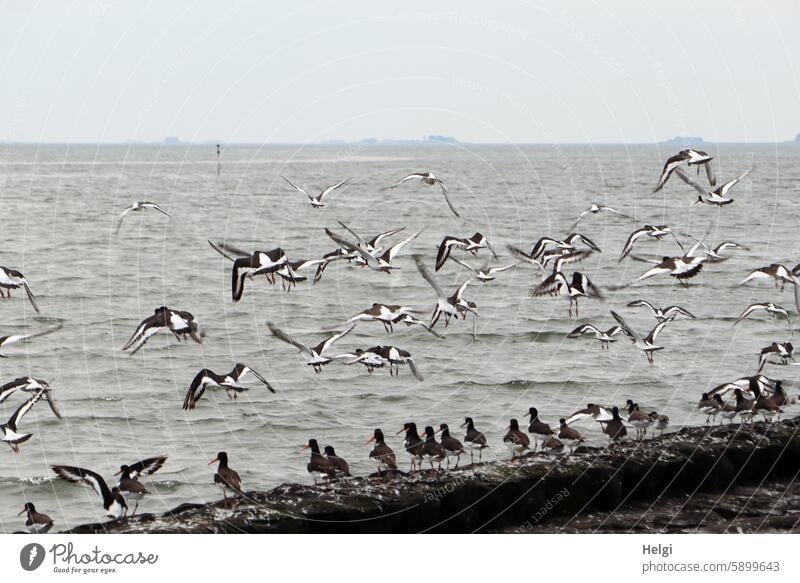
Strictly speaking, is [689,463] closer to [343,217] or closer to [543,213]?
[343,217]

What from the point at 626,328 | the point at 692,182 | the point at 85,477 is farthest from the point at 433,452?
the point at 692,182

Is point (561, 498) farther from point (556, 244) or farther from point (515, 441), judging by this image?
point (556, 244)

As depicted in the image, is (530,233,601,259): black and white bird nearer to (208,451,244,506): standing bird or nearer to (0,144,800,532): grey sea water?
(0,144,800,532): grey sea water

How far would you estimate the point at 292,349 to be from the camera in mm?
39406

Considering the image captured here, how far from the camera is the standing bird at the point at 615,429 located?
23.1m

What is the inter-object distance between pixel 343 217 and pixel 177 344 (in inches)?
1991

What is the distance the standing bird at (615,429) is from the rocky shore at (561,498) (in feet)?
5.86

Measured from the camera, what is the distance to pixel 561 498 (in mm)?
18953

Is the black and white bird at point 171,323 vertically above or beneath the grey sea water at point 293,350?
above

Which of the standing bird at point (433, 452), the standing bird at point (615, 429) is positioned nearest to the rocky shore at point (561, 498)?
the standing bird at point (433, 452)
